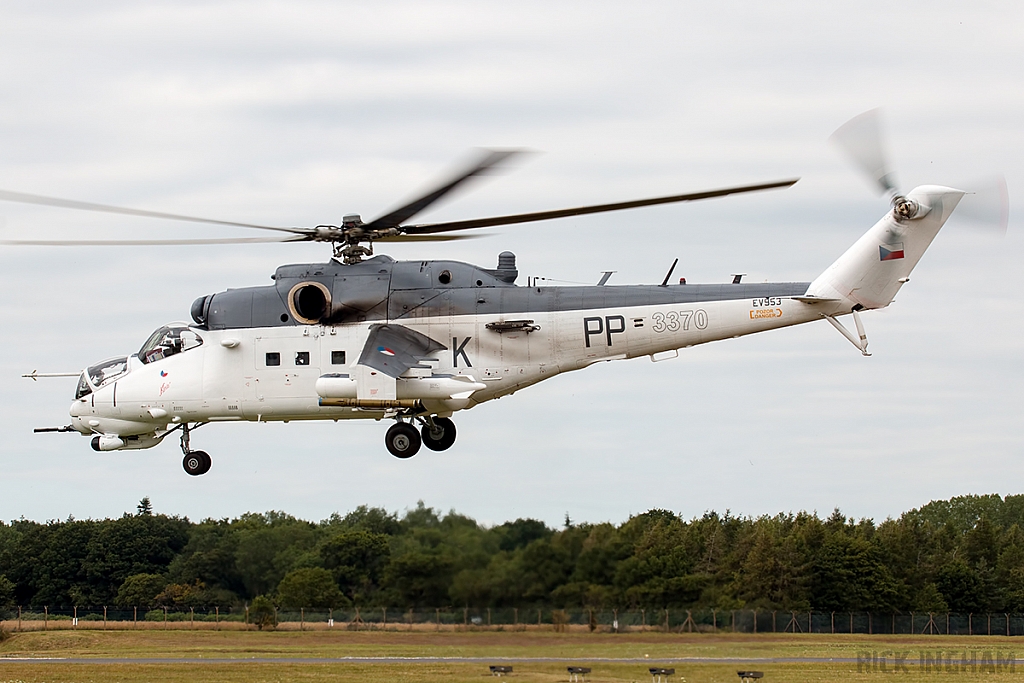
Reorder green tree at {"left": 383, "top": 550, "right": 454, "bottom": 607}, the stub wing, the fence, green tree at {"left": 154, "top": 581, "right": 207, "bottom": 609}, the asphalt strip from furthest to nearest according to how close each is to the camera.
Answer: the stub wing → green tree at {"left": 154, "top": 581, "right": 207, "bottom": 609} → the asphalt strip → green tree at {"left": 383, "top": 550, "right": 454, "bottom": 607} → the fence

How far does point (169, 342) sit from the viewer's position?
28.2 metres

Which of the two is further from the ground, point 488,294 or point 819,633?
point 488,294

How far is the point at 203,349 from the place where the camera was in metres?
27.7

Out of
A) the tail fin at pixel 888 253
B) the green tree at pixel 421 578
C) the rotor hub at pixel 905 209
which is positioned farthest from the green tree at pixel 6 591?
the rotor hub at pixel 905 209

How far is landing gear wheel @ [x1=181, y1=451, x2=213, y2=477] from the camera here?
92.9ft

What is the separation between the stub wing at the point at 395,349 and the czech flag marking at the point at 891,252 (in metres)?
8.70

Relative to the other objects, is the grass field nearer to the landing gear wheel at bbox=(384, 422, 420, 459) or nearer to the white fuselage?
the landing gear wheel at bbox=(384, 422, 420, 459)

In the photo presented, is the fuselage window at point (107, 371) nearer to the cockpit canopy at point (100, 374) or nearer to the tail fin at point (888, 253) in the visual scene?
the cockpit canopy at point (100, 374)

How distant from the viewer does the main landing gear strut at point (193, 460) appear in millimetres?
28328

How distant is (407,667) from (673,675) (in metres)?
6.88

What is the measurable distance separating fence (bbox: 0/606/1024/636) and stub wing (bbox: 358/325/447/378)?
4862 mm

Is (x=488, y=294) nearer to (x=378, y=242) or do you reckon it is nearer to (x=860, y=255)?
(x=378, y=242)

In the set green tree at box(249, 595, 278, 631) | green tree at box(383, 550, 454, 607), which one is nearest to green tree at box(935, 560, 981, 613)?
green tree at box(383, 550, 454, 607)

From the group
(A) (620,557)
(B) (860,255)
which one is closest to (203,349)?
(A) (620,557)
